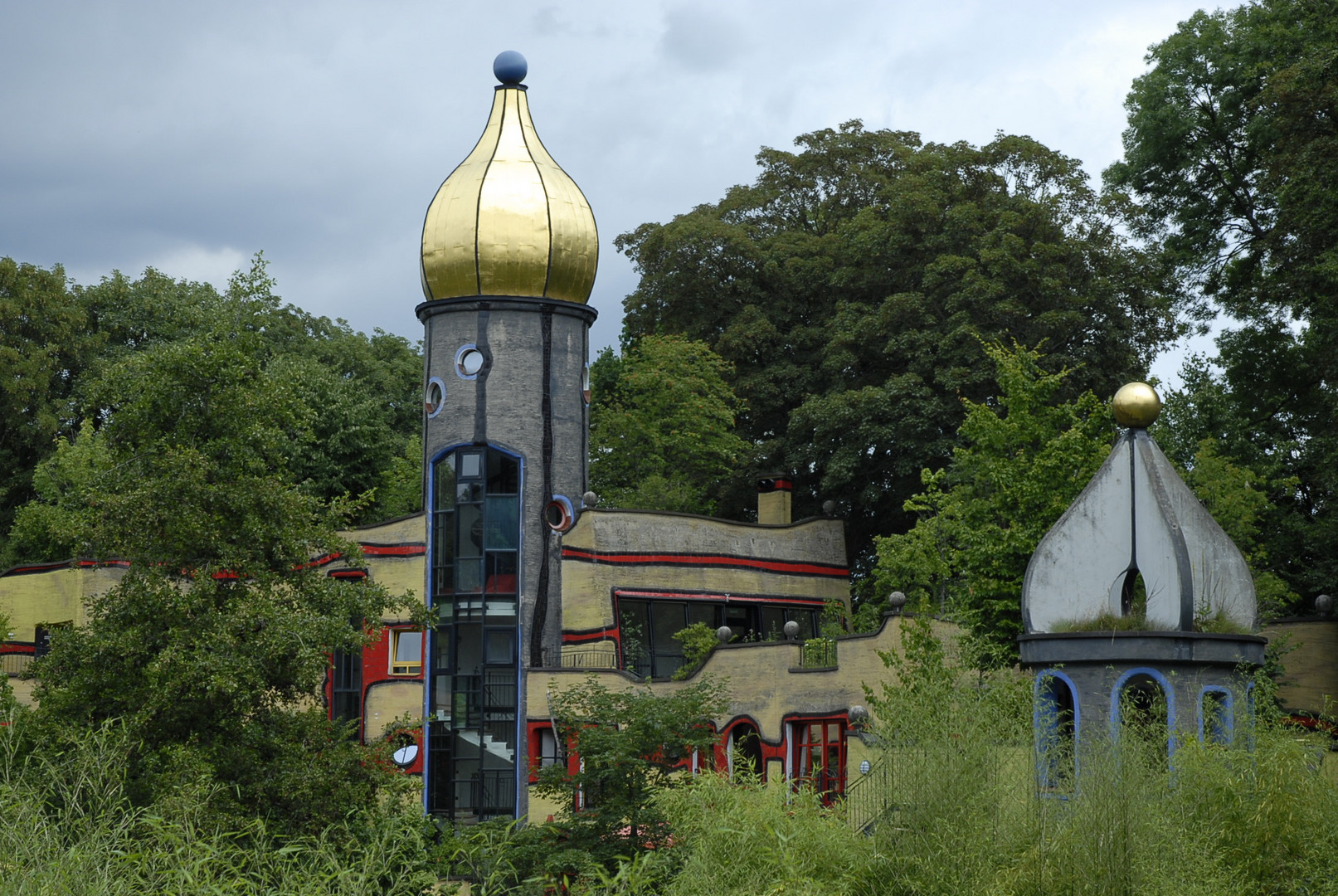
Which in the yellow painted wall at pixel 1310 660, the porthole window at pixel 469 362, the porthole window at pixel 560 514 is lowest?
the yellow painted wall at pixel 1310 660

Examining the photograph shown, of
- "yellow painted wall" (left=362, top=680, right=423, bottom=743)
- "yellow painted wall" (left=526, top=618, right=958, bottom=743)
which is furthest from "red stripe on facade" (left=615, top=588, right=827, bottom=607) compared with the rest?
"yellow painted wall" (left=362, top=680, right=423, bottom=743)

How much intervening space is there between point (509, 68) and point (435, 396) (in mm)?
5959

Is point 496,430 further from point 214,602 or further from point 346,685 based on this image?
point 214,602

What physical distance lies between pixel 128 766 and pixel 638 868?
671cm

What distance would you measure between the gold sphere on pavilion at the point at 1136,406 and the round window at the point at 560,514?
39.7 ft

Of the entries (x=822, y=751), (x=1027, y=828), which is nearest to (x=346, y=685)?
(x=822, y=751)

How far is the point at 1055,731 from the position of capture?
1293cm

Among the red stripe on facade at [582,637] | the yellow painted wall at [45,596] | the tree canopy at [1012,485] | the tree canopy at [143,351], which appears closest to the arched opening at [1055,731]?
the tree canopy at [1012,485]

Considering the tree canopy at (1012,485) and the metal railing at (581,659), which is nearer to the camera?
the tree canopy at (1012,485)

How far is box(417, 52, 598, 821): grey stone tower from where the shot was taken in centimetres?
2483

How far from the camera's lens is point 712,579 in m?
26.6

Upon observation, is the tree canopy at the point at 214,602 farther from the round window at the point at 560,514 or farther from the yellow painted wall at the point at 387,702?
the yellow painted wall at the point at 387,702

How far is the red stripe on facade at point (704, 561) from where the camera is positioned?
25516 millimetres

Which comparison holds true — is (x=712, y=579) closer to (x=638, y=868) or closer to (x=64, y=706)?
(x=64, y=706)
